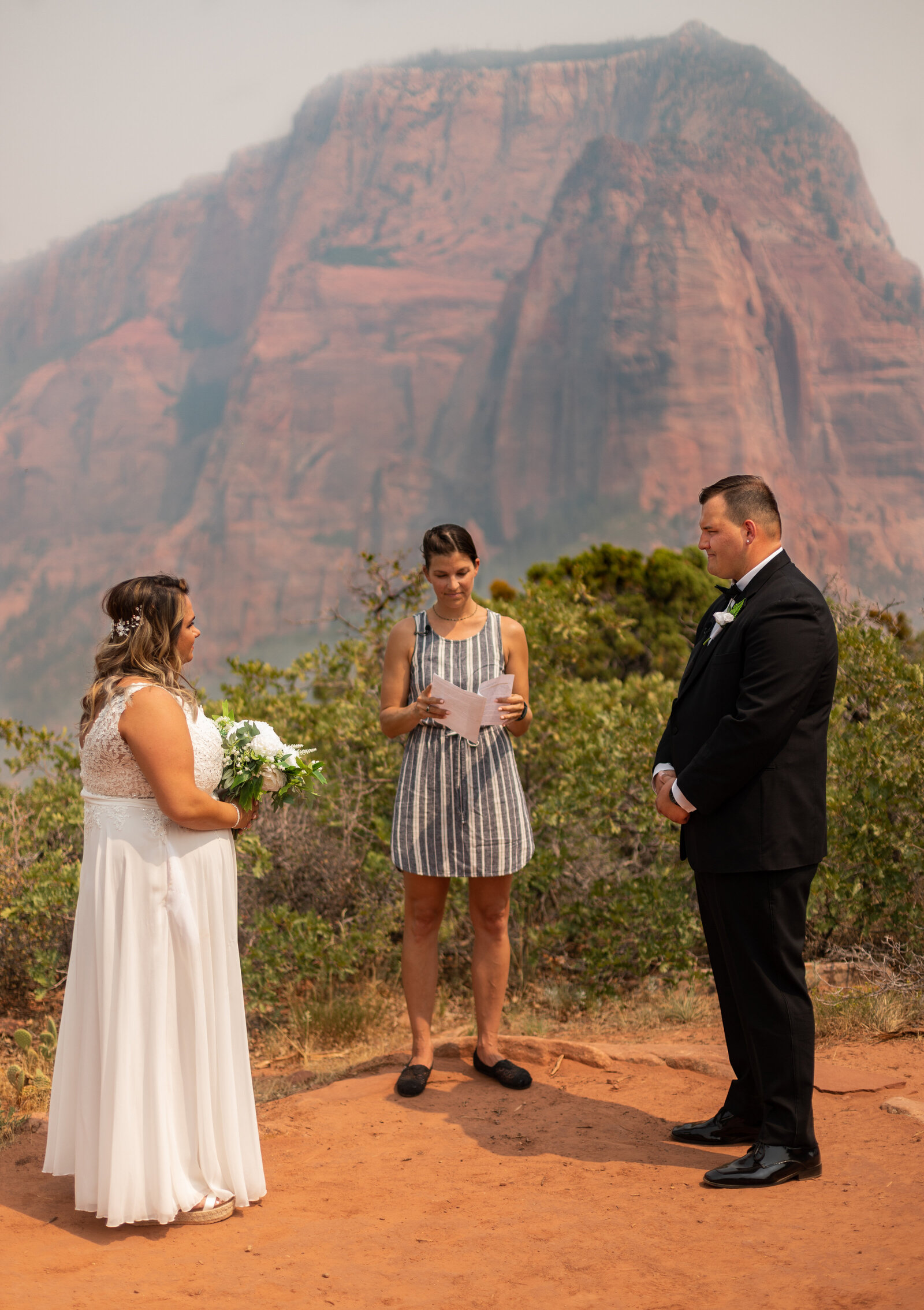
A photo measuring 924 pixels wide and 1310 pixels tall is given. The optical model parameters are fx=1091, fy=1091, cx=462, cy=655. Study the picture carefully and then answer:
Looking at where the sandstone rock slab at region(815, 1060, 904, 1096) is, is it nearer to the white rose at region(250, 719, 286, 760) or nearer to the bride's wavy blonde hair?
the white rose at region(250, 719, 286, 760)

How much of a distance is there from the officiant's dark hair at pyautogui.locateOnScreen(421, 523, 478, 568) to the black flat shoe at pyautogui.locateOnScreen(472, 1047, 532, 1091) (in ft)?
6.30

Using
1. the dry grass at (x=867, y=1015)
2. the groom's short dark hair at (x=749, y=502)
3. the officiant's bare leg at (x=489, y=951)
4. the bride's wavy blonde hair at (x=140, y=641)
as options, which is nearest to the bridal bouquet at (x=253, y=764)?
the bride's wavy blonde hair at (x=140, y=641)

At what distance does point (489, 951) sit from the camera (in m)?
4.15

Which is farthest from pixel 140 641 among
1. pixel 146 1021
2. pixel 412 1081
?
pixel 412 1081

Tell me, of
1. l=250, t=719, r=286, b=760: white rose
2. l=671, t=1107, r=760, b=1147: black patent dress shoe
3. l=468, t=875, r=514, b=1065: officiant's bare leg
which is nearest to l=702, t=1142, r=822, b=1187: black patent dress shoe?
l=671, t=1107, r=760, b=1147: black patent dress shoe

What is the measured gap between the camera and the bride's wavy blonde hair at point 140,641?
119 inches

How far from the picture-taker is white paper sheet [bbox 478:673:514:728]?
12.8 ft

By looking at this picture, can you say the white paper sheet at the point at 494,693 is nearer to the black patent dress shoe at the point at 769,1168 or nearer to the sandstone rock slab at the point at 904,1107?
the black patent dress shoe at the point at 769,1168

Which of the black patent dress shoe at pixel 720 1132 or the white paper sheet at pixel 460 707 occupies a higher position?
the white paper sheet at pixel 460 707

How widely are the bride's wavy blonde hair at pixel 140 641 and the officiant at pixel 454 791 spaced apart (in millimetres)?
1083

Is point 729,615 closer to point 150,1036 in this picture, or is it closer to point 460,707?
point 460,707

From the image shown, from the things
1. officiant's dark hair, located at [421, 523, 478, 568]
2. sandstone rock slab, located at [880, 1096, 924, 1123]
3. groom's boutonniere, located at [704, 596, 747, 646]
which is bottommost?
sandstone rock slab, located at [880, 1096, 924, 1123]

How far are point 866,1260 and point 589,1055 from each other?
173 centimetres

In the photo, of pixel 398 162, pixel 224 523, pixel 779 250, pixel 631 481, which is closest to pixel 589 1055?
pixel 631 481
